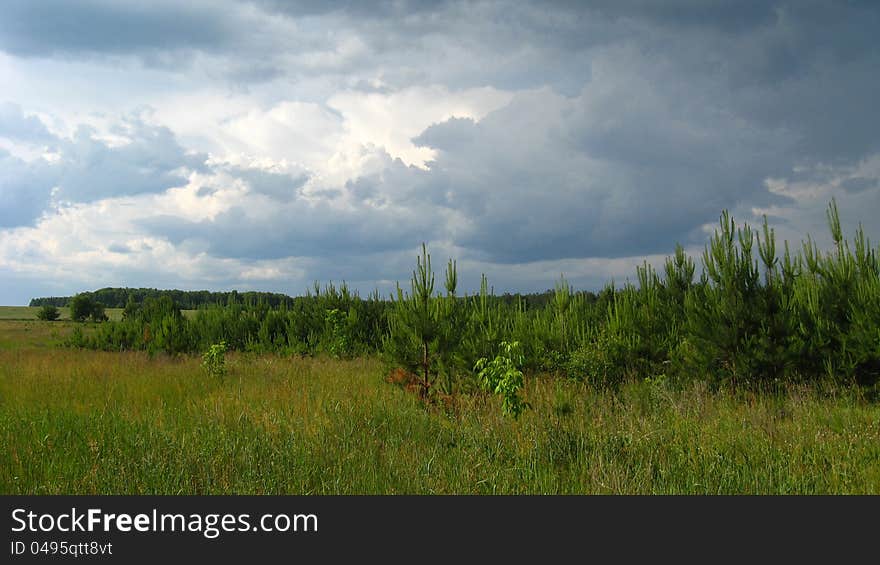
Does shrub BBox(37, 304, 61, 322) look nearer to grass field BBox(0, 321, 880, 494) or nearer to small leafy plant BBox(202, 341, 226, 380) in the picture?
small leafy plant BBox(202, 341, 226, 380)

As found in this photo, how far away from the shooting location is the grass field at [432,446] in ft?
19.1

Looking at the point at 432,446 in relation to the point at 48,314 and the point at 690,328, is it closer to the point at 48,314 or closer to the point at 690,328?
the point at 690,328

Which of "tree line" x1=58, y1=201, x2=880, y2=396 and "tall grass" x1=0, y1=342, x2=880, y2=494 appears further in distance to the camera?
"tree line" x1=58, y1=201, x2=880, y2=396

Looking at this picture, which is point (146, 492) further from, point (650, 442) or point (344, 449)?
point (650, 442)

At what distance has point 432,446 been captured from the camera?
7199 mm

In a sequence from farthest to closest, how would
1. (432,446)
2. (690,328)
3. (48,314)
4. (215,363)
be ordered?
(48,314) → (215,363) → (690,328) → (432,446)

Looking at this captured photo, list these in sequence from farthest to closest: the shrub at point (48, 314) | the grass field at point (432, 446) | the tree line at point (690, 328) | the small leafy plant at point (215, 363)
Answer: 1. the shrub at point (48, 314)
2. the small leafy plant at point (215, 363)
3. the tree line at point (690, 328)
4. the grass field at point (432, 446)

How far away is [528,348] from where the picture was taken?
48.6ft

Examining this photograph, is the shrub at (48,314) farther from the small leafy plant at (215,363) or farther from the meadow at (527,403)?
the small leafy plant at (215,363)

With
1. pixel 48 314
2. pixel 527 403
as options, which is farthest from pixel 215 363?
pixel 48 314

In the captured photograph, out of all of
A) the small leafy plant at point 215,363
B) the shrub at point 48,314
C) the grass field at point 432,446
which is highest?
the shrub at point 48,314

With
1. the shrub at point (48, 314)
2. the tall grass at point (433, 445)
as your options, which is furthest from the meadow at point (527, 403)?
the shrub at point (48, 314)

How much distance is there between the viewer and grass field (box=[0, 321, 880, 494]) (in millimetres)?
5832

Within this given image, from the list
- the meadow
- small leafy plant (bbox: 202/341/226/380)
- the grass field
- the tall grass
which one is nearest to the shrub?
the meadow
